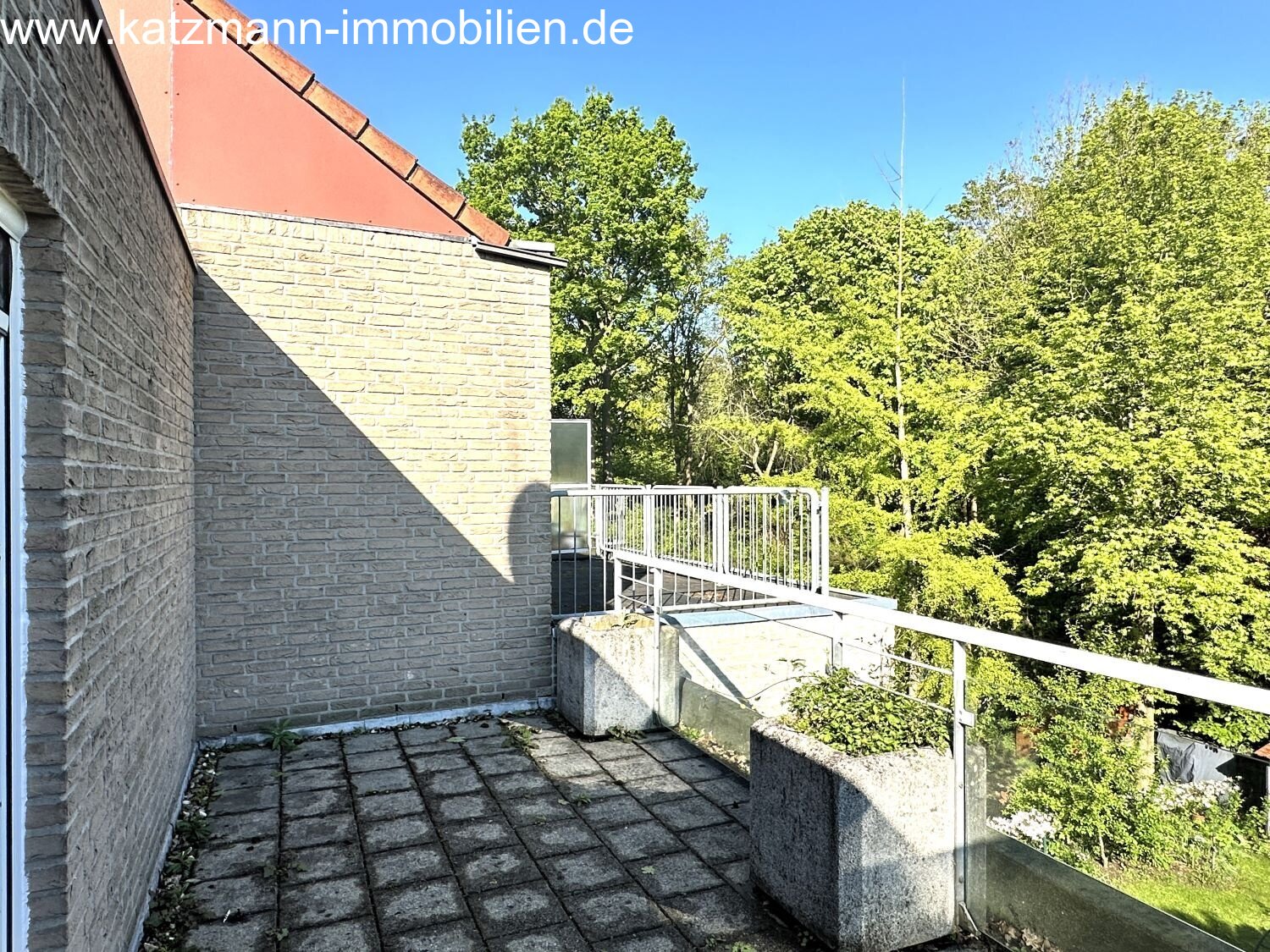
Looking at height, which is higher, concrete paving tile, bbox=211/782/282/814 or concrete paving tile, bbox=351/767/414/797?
concrete paving tile, bbox=211/782/282/814

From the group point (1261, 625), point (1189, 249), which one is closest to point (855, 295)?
point (1189, 249)

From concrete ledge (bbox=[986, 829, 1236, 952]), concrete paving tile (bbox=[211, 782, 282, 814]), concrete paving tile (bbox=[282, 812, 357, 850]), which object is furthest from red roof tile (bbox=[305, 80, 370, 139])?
concrete ledge (bbox=[986, 829, 1236, 952])

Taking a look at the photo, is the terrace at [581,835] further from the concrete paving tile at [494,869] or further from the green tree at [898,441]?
the green tree at [898,441]

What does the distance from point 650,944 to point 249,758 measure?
3229mm

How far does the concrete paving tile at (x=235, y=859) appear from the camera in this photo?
326 centimetres

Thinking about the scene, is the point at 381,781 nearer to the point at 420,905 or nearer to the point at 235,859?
the point at 235,859

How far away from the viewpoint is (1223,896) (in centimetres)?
215

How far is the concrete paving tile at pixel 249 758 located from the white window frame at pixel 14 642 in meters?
3.20

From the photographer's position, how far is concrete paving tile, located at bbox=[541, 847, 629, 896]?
3117mm

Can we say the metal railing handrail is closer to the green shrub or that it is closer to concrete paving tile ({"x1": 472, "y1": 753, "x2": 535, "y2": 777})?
the green shrub

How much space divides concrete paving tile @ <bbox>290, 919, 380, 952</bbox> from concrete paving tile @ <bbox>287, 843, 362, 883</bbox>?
0.39m

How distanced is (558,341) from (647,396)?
3848 mm

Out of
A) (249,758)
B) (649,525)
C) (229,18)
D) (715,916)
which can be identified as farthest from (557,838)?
(229,18)

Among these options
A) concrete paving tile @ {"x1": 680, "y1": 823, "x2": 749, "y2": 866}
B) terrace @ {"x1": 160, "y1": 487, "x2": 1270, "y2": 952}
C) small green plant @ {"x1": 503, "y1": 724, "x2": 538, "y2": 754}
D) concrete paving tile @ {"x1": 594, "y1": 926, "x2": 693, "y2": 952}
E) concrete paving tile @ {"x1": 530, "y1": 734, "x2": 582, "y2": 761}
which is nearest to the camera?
terrace @ {"x1": 160, "y1": 487, "x2": 1270, "y2": 952}
